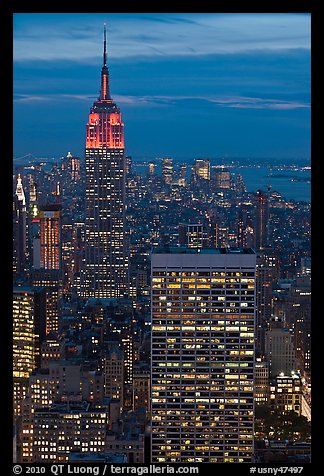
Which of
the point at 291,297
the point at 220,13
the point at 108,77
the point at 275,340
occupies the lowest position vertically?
the point at 275,340

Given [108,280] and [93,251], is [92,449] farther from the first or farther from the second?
[93,251]

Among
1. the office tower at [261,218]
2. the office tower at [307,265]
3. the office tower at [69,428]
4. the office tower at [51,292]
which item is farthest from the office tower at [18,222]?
the office tower at [261,218]

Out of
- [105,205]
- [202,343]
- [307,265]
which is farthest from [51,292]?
[307,265]

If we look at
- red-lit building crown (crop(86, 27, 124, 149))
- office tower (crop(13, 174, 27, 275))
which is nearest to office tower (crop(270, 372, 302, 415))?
office tower (crop(13, 174, 27, 275))

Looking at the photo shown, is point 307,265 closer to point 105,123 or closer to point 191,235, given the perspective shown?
point 191,235

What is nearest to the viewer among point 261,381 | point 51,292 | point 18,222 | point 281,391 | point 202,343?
point 18,222
